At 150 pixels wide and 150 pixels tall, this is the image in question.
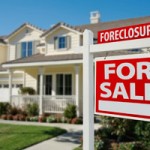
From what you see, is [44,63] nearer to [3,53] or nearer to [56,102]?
[56,102]

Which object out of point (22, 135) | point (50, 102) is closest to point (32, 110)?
point (50, 102)

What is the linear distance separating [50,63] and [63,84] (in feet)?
10.3

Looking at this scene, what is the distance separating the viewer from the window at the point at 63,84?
69.5 feet

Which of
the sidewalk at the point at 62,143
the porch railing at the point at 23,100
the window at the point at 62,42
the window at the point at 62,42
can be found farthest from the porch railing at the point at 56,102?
the sidewalk at the point at 62,143

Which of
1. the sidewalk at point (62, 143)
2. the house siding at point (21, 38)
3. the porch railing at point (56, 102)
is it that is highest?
the house siding at point (21, 38)

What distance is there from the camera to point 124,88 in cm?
393

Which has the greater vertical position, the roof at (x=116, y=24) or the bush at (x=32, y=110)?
the roof at (x=116, y=24)

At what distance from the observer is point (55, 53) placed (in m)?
21.4

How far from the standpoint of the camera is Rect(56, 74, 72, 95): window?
21172mm

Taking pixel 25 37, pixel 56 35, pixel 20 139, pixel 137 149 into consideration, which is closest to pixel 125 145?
pixel 137 149

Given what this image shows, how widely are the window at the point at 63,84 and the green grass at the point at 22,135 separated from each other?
6792 millimetres

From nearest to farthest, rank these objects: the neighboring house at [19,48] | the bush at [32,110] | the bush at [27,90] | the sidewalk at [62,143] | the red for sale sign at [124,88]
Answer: the red for sale sign at [124,88]
the sidewalk at [62,143]
the bush at [32,110]
the bush at [27,90]
the neighboring house at [19,48]

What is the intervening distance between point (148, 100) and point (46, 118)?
1432 cm

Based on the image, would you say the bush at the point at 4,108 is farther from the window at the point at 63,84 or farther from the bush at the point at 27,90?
the window at the point at 63,84
